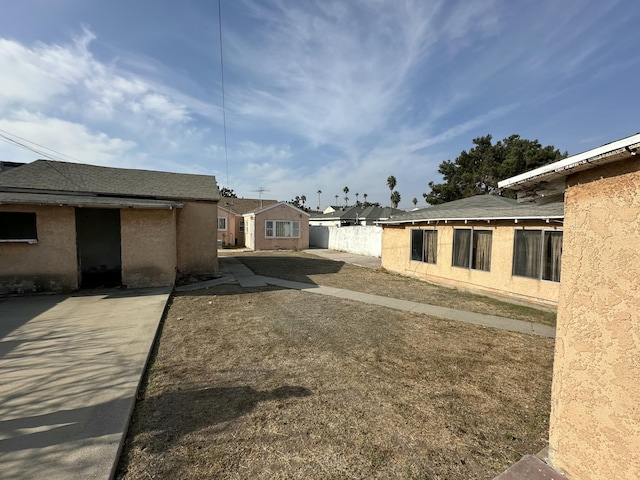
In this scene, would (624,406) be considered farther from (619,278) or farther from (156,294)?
(156,294)

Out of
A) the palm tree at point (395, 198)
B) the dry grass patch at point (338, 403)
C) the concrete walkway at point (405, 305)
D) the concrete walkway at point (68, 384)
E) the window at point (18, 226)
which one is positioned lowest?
the concrete walkway at point (405, 305)

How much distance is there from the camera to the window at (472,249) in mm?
10102

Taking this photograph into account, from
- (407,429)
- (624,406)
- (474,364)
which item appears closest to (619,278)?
(624,406)

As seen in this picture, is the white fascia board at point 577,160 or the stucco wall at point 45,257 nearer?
the white fascia board at point 577,160

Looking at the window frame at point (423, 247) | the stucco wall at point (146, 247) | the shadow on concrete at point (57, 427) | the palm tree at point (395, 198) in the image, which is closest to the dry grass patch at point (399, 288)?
the window frame at point (423, 247)

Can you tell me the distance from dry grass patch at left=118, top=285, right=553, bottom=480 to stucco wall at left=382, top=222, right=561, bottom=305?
3476 millimetres

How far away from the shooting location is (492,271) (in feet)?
32.5

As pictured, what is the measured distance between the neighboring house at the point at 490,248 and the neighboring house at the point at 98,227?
8794mm

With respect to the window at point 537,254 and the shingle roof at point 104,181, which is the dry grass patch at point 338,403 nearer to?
the window at point 537,254

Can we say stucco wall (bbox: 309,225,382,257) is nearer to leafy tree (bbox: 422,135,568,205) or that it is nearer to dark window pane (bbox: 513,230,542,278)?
dark window pane (bbox: 513,230,542,278)

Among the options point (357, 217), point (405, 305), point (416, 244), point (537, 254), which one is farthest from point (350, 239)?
point (537, 254)

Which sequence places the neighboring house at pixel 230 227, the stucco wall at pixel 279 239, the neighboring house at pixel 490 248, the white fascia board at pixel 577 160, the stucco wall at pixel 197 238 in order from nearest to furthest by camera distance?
the white fascia board at pixel 577 160 < the neighboring house at pixel 490 248 < the stucco wall at pixel 197 238 < the stucco wall at pixel 279 239 < the neighboring house at pixel 230 227

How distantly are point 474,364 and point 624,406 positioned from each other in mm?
3141

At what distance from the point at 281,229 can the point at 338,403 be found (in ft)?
75.5
